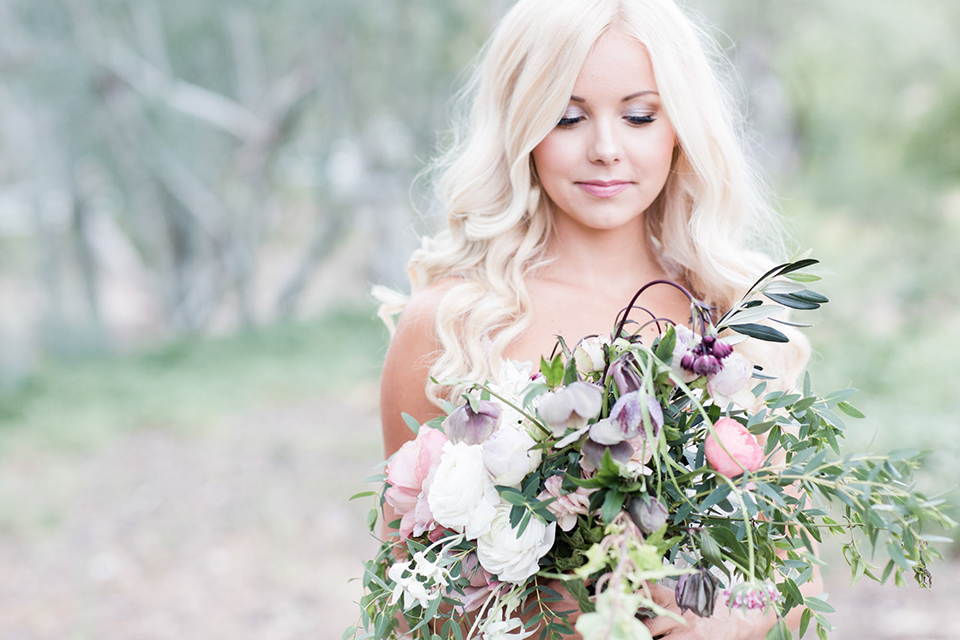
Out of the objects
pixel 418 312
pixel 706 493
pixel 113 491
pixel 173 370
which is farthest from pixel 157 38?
pixel 706 493

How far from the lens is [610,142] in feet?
5.28

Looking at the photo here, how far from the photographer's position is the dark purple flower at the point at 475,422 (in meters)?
1.17

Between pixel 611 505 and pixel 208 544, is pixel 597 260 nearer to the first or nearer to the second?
pixel 611 505

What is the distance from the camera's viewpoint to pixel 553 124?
1.65 metres

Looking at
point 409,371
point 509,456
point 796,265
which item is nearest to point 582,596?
point 509,456

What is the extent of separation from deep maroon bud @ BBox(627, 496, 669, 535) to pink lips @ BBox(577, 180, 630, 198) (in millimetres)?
790

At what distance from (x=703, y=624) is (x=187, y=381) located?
27.2ft

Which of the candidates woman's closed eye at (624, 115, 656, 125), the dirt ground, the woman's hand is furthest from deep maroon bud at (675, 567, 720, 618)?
the dirt ground

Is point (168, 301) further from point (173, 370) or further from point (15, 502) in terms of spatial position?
point (15, 502)

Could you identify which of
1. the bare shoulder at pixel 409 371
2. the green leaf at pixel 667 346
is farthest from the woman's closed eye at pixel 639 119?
the green leaf at pixel 667 346

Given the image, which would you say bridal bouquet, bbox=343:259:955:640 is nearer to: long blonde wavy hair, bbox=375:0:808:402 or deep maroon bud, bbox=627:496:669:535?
deep maroon bud, bbox=627:496:669:535

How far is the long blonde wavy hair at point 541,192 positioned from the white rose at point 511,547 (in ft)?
1.50

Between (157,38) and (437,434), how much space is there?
11207mm

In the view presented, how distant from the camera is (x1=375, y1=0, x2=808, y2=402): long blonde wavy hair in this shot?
163 cm
